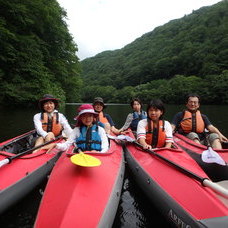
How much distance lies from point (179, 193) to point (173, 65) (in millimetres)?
74649

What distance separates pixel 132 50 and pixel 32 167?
111383 millimetres

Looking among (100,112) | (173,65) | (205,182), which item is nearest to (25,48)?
(100,112)

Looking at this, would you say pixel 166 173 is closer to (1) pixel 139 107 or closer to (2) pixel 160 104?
(2) pixel 160 104

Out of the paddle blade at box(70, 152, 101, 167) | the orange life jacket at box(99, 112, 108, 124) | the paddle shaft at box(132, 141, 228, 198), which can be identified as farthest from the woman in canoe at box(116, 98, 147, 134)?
the paddle blade at box(70, 152, 101, 167)

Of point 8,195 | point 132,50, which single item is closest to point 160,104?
point 8,195

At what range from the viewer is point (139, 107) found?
6.90 meters

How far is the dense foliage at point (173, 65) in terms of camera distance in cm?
4912

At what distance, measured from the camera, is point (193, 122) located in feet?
18.4

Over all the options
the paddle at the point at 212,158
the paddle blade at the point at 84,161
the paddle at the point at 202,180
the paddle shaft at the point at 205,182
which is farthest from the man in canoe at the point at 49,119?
the paddle at the point at 212,158

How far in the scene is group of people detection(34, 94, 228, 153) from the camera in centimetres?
377

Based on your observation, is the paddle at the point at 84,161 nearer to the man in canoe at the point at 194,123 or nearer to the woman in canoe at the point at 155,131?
the woman in canoe at the point at 155,131

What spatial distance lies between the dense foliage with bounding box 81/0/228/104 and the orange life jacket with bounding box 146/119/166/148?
39065mm

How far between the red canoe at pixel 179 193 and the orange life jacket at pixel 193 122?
1982 mm

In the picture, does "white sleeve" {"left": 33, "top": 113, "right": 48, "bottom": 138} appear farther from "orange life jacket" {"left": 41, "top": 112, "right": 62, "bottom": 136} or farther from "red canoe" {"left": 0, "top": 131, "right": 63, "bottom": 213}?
"red canoe" {"left": 0, "top": 131, "right": 63, "bottom": 213}
